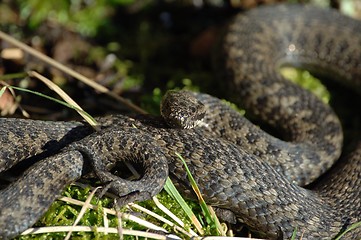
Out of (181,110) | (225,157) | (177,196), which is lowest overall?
(177,196)

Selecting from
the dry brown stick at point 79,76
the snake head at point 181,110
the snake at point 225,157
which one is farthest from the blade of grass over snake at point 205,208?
the dry brown stick at point 79,76

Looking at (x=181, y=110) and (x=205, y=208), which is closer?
(x=205, y=208)

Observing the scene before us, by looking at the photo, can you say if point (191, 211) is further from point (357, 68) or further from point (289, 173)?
point (357, 68)

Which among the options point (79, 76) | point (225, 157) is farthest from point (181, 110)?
point (79, 76)

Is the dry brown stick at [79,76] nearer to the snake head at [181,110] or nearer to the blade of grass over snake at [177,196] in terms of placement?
the snake head at [181,110]

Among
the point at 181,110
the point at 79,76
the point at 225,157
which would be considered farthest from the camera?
the point at 79,76

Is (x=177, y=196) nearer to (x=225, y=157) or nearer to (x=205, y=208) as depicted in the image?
(x=205, y=208)

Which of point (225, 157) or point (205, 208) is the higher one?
point (225, 157)

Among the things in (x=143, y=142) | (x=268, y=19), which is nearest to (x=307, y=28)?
(x=268, y=19)

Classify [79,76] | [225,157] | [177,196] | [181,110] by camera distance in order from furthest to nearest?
[79,76], [181,110], [225,157], [177,196]
